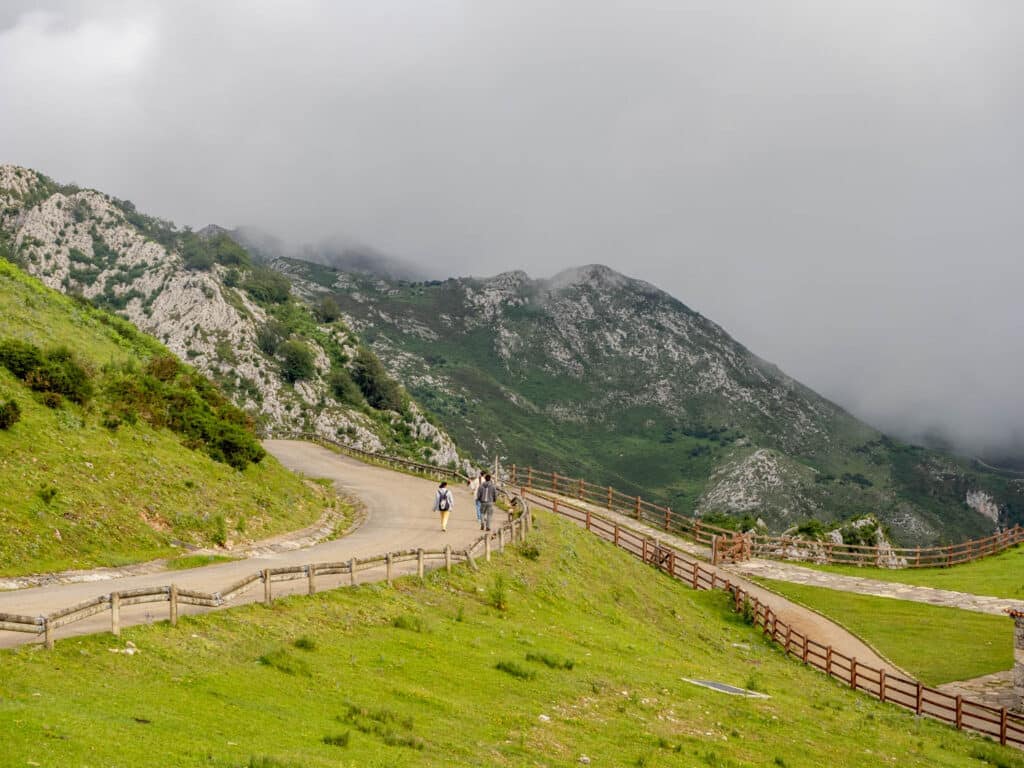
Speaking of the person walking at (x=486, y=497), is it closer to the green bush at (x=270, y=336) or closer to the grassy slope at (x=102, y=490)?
the grassy slope at (x=102, y=490)

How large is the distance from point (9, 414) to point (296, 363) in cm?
6201

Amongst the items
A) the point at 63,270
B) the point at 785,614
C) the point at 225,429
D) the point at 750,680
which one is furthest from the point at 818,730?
the point at 63,270

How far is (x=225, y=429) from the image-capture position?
126 feet

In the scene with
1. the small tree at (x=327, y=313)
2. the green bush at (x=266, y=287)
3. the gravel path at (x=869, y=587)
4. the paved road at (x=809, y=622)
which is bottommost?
the paved road at (x=809, y=622)

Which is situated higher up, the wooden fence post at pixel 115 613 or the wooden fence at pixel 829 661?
the wooden fence post at pixel 115 613

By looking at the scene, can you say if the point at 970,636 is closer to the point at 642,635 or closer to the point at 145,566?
the point at 642,635

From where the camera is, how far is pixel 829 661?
33281 millimetres

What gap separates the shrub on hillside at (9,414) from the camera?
27344mm

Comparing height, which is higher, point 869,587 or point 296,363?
point 296,363

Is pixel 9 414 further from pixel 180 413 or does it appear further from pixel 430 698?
pixel 430 698

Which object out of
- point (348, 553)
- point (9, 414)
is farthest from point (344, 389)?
point (9, 414)

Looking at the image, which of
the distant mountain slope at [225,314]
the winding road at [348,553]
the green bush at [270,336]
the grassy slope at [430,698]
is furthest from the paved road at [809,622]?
the green bush at [270,336]

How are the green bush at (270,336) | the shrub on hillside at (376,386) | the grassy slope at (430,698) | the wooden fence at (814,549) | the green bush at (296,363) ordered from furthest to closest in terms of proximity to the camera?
the shrub on hillside at (376,386), the green bush at (270,336), the green bush at (296,363), the wooden fence at (814,549), the grassy slope at (430,698)

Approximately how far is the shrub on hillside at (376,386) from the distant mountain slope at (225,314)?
16cm
